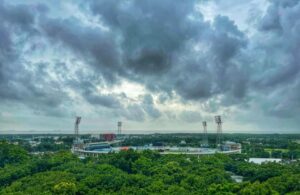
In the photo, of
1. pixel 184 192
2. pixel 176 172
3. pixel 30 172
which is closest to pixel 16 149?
pixel 30 172

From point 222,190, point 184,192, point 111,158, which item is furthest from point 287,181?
point 111,158

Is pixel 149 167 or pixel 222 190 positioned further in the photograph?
pixel 149 167

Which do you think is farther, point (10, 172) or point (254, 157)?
point (254, 157)

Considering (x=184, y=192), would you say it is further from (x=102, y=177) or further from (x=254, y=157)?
(x=254, y=157)

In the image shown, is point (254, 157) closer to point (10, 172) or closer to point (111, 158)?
point (111, 158)

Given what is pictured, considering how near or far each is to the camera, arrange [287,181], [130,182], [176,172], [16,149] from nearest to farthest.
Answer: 1. [287,181]
2. [130,182]
3. [176,172]
4. [16,149]

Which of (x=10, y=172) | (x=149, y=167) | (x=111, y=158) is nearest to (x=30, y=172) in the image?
(x=10, y=172)

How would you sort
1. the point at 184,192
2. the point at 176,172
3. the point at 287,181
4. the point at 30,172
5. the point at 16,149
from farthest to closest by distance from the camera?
the point at 16,149, the point at 30,172, the point at 176,172, the point at 287,181, the point at 184,192

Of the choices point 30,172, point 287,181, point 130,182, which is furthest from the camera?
point 30,172

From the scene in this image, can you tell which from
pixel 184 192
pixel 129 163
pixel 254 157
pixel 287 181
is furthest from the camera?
pixel 254 157
